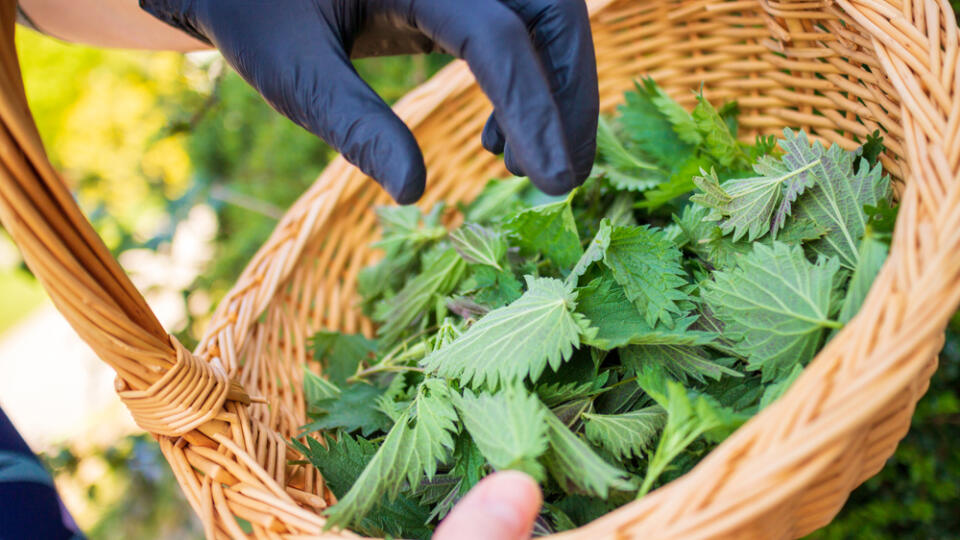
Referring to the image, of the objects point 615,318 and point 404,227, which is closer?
point 615,318

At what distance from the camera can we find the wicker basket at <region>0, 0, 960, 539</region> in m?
0.42

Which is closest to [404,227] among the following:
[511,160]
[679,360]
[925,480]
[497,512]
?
[511,160]

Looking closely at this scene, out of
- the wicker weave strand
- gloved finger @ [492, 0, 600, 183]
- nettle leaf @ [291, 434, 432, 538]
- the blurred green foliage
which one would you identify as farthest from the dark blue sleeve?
the blurred green foliage

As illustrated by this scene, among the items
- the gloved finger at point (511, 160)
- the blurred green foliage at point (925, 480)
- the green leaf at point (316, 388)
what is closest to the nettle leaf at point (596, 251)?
the gloved finger at point (511, 160)

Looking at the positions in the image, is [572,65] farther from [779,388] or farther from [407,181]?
[779,388]

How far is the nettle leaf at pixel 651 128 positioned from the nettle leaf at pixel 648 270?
25 cm

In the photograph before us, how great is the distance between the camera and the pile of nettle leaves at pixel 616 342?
0.54 metres

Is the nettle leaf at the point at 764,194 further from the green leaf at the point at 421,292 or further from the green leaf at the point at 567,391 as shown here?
the green leaf at the point at 421,292

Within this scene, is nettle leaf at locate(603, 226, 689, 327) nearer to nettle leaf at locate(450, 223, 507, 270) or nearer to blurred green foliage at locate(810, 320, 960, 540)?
nettle leaf at locate(450, 223, 507, 270)

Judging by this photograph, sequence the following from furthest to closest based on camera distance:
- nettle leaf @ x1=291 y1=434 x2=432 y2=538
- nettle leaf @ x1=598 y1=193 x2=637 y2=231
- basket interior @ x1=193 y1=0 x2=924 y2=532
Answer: nettle leaf @ x1=598 y1=193 x2=637 y2=231 → basket interior @ x1=193 y1=0 x2=924 y2=532 → nettle leaf @ x1=291 y1=434 x2=432 y2=538

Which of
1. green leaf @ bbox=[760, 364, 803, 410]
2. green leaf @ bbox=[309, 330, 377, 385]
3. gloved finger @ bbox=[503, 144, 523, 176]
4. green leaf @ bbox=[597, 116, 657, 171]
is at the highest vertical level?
gloved finger @ bbox=[503, 144, 523, 176]

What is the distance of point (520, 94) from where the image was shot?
531mm

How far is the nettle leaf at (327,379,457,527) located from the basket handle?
0.55 ft

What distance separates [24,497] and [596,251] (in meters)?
0.58
